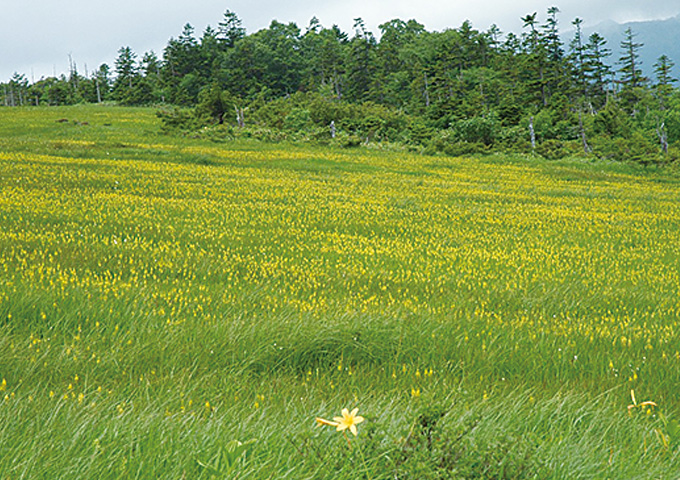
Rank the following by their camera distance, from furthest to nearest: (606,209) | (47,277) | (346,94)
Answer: (346,94) → (606,209) → (47,277)

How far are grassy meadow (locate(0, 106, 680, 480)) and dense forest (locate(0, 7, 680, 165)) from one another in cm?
2946

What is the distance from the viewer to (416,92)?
79938 millimetres

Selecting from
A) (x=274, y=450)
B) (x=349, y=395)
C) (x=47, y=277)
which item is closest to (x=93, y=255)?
(x=47, y=277)

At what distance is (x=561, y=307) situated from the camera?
6770 millimetres

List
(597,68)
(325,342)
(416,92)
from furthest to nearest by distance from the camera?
(416,92) → (597,68) → (325,342)

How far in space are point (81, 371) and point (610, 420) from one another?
3.62 metres

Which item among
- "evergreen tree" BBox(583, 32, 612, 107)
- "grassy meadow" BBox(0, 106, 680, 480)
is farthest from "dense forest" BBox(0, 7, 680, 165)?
"grassy meadow" BBox(0, 106, 680, 480)

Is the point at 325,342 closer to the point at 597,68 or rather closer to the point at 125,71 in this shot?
the point at 597,68

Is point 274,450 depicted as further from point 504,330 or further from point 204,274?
point 204,274

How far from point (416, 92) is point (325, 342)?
7934 centimetres

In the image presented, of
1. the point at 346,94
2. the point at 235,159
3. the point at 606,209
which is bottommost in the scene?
the point at 606,209

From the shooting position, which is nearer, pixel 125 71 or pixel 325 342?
pixel 325 342

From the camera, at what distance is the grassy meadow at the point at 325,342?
8.21ft

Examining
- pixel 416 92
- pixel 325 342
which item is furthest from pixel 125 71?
pixel 325 342
